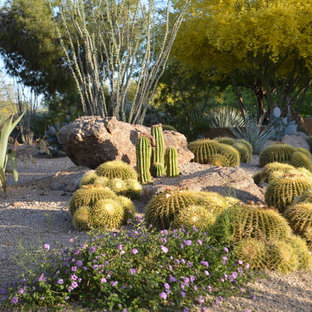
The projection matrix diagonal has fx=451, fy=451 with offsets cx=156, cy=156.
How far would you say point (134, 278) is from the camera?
2846 millimetres

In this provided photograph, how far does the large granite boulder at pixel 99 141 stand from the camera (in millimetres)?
8008

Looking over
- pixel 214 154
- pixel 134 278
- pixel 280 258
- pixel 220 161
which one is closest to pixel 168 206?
pixel 280 258

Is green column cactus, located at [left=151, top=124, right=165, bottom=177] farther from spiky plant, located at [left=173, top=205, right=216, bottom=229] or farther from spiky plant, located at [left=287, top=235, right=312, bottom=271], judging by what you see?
spiky plant, located at [left=287, top=235, right=312, bottom=271]

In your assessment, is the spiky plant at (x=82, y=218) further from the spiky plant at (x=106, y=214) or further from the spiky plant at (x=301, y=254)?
the spiky plant at (x=301, y=254)

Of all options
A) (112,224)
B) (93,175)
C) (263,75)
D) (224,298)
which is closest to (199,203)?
(112,224)

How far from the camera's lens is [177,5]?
1742 cm

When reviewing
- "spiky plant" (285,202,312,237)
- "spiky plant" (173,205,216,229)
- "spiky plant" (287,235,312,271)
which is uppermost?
"spiky plant" (173,205,216,229)

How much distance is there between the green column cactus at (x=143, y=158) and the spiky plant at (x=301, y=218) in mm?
2889

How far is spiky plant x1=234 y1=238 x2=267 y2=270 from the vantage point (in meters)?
3.62

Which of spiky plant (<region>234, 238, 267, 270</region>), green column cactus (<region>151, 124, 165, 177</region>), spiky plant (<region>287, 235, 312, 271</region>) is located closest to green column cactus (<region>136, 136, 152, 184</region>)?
green column cactus (<region>151, 124, 165, 177</region>)

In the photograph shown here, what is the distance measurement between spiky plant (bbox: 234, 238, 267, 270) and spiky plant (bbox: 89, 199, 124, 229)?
161 centimetres

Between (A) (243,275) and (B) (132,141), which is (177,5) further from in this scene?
(A) (243,275)

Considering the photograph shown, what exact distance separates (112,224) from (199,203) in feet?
3.22

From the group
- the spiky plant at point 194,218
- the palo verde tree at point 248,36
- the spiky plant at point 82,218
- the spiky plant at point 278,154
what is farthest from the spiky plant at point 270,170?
the palo verde tree at point 248,36
